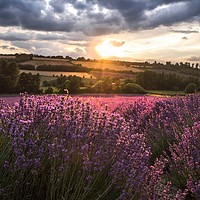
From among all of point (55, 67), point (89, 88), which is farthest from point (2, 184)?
point (55, 67)

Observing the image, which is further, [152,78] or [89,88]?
[152,78]

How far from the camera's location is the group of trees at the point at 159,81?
109 ft

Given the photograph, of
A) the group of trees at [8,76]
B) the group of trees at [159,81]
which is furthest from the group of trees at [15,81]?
the group of trees at [159,81]

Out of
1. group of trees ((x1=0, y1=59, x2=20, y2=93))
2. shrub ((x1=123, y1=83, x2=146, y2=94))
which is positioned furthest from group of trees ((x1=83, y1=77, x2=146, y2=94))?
group of trees ((x1=0, y1=59, x2=20, y2=93))

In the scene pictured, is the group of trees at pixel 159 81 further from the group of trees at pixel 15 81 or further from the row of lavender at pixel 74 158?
the row of lavender at pixel 74 158

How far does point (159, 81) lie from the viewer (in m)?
34.2

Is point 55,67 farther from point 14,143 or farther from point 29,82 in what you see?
point 14,143

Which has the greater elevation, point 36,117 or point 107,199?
point 36,117

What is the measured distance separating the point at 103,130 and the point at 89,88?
67.0 feet

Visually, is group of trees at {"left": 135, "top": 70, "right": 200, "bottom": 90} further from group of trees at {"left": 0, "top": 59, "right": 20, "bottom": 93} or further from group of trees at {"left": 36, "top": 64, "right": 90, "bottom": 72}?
group of trees at {"left": 0, "top": 59, "right": 20, "bottom": 93}

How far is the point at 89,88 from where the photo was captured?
22.9 metres

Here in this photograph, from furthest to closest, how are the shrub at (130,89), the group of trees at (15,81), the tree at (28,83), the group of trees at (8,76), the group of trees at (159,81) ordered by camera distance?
the group of trees at (159,81) → the shrub at (130,89) → the tree at (28,83) → the group of trees at (15,81) → the group of trees at (8,76)

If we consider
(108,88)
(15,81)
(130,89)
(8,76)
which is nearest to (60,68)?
(108,88)

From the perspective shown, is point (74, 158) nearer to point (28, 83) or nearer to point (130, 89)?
point (28, 83)
